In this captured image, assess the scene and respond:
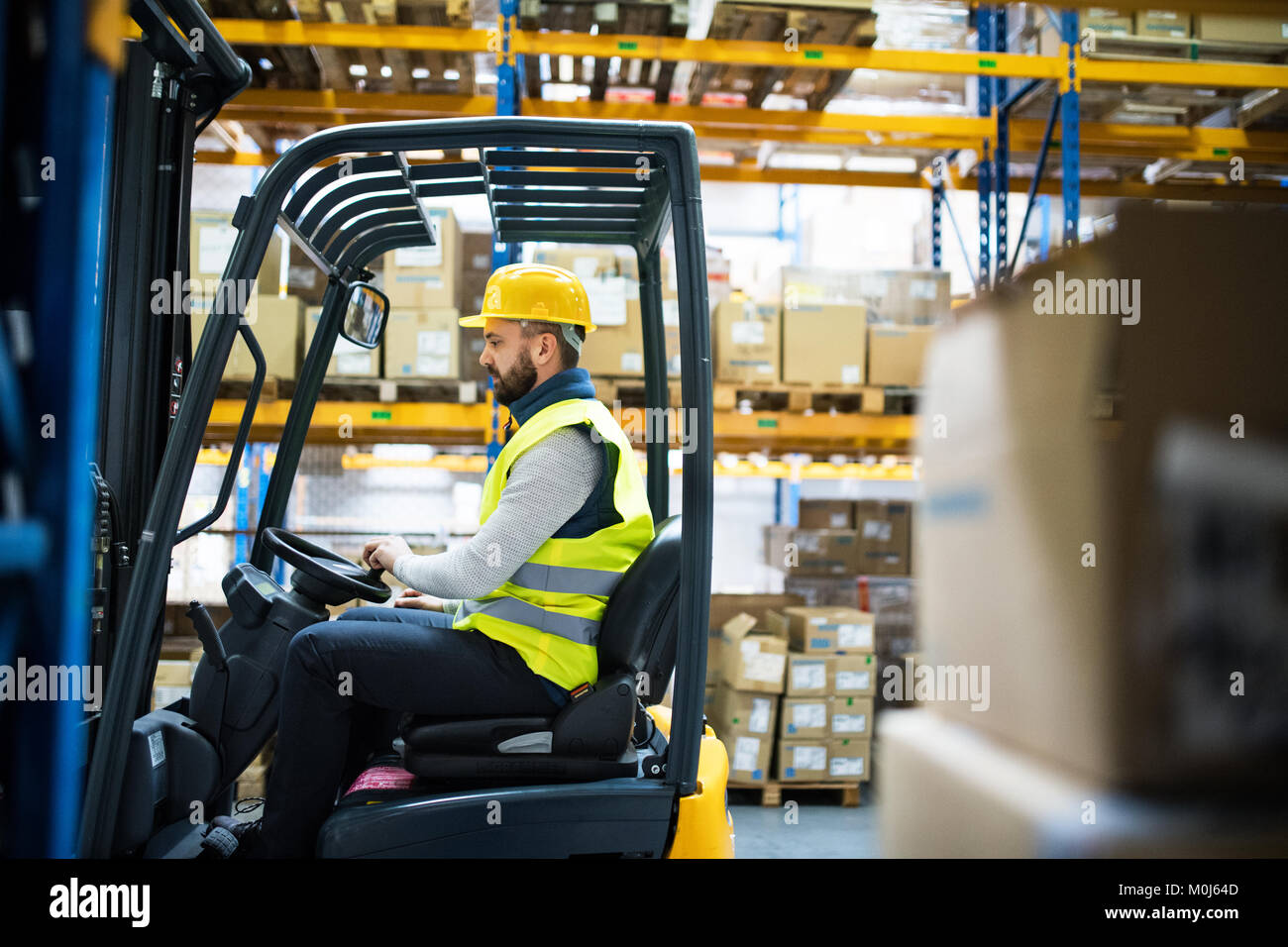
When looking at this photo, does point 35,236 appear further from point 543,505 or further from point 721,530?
point 721,530

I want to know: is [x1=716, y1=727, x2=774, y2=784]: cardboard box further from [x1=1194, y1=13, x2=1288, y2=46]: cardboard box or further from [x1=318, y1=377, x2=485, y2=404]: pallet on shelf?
[x1=1194, y1=13, x2=1288, y2=46]: cardboard box

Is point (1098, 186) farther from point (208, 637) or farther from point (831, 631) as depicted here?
point (208, 637)

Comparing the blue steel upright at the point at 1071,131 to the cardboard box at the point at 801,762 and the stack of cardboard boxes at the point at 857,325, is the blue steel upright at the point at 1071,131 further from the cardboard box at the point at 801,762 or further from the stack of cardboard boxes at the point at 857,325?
the cardboard box at the point at 801,762

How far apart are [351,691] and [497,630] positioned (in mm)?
390

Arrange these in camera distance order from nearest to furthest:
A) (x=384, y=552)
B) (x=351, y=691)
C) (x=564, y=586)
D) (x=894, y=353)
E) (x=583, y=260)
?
(x=351, y=691), (x=564, y=586), (x=384, y=552), (x=583, y=260), (x=894, y=353)

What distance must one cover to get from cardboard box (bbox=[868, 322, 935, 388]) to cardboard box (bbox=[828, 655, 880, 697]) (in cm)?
190

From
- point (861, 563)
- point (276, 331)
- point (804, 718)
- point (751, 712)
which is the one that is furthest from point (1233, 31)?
point (276, 331)

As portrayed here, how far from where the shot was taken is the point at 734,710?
221 inches

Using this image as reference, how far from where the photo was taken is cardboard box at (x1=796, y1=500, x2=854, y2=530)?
6.78 meters

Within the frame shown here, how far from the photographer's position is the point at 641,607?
2180 millimetres

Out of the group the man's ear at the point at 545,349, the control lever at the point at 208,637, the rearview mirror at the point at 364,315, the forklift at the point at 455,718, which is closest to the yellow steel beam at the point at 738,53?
the rearview mirror at the point at 364,315

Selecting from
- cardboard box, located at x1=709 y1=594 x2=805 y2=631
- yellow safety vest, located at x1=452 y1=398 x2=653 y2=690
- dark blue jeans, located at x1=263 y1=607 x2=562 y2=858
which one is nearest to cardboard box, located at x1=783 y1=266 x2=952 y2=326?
cardboard box, located at x1=709 y1=594 x2=805 y2=631

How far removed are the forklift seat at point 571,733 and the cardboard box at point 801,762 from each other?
12.3 ft
